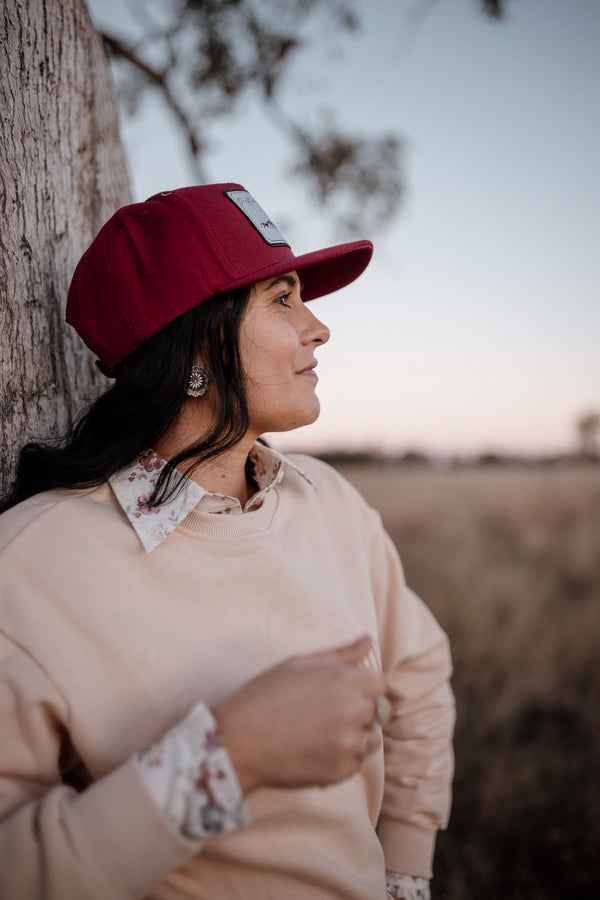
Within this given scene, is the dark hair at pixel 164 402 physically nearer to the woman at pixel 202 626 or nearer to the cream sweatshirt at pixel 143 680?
the woman at pixel 202 626

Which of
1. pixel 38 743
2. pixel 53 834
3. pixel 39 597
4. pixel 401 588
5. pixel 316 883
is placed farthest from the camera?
pixel 401 588

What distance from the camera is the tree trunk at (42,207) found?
1.61 meters

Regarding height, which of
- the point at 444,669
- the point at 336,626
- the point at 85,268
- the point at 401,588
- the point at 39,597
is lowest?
the point at 444,669

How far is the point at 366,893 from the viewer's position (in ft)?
4.39

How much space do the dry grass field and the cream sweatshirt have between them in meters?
1.30

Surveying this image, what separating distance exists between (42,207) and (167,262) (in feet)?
1.88

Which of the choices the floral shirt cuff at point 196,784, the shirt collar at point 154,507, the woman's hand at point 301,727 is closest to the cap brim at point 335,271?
the shirt collar at point 154,507

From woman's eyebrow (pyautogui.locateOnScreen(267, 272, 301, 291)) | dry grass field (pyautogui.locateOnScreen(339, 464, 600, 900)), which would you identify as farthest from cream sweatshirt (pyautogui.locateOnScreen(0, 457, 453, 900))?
dry grass field (pyautogui.locateOnScreen(339, 464, 600, 900))

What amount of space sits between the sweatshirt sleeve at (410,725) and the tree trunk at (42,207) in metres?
1.09

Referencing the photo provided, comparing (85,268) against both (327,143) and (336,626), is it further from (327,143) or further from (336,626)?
(327,143)

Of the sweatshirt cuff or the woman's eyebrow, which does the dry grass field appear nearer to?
the woman's eyebrow

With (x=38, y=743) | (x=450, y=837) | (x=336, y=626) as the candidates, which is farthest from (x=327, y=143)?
(x=450, y=837)

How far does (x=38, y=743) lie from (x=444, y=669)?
1273 millimetres

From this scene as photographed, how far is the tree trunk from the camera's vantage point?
1612mm
